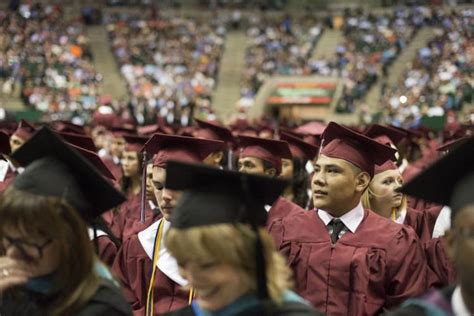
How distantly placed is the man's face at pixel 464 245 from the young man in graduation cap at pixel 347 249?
5.69 feet

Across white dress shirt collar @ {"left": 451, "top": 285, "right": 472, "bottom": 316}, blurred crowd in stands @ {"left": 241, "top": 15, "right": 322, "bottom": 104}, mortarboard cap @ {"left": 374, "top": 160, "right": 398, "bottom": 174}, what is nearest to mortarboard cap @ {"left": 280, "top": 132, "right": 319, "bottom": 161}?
mortarboard cap @ {"left": 374, "top": 160, "right": 398, "bottom": 174}

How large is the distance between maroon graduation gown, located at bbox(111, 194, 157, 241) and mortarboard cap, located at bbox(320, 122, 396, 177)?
1248mm

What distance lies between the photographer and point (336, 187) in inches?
176

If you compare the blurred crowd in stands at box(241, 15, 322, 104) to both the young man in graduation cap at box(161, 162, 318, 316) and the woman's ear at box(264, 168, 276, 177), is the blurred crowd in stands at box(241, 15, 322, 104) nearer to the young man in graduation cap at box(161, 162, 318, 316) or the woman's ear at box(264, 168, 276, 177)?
the woman's ear at box(264, 168, 276, 177)

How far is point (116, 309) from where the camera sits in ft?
8.84

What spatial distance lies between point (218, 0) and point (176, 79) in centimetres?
1009

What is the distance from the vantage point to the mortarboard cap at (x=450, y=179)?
2518 millimetres

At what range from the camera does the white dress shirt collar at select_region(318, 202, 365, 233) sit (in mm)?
4379

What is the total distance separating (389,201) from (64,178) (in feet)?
10.3

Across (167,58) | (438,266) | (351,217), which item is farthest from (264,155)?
(167,58)

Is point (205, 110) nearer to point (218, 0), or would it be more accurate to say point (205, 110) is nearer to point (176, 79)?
point (176, 79)

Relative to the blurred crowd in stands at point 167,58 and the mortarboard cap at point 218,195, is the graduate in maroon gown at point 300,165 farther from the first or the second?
the blurred crowd in stands at point 167,58

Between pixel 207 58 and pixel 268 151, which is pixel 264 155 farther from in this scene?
pixel 207 58

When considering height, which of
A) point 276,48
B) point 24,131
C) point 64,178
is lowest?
point 276,48
